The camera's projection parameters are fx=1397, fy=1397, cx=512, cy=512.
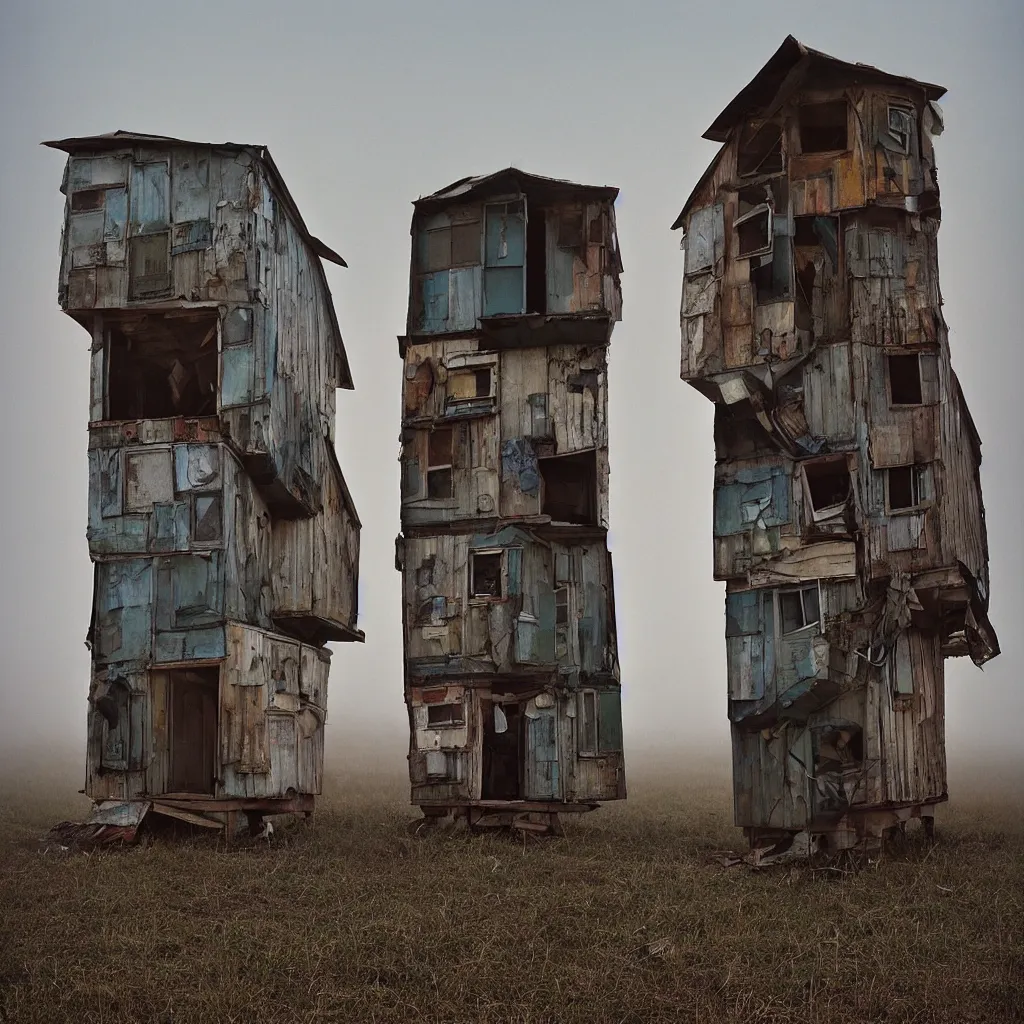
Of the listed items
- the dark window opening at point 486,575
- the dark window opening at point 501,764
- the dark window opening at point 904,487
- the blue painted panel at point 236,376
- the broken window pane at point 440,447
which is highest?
the blue painted panel at point 236,376

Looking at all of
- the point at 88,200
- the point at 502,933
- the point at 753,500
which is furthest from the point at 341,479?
the point at 502,933

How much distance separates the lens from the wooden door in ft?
101

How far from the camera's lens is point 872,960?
1833 centimetres

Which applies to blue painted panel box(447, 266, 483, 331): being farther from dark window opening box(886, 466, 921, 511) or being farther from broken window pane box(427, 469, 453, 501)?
dark window opening box(886, 466, 921, 511)

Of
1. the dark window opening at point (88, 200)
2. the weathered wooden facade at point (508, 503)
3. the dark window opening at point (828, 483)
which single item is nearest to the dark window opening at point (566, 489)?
the weathered wooden facade at point (508, 503)

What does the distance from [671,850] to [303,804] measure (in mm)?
8600

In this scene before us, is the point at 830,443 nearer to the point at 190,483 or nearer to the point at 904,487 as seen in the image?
the point at 904,487

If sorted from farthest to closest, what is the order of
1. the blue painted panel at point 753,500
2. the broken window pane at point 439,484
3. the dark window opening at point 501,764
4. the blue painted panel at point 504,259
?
the dark window opening at point 501,764 < the blue painted panel at point 504,259 < the broken window pane at point 439,484 < the blue painted panel at point 753,500

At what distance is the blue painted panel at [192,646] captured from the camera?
2786 cm

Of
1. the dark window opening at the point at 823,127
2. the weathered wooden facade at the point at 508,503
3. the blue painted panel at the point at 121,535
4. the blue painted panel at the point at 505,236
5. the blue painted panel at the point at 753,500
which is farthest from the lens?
the blue painted panel at the point at 505,236

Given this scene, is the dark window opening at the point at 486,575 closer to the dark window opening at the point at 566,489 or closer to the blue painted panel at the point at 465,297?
the dark window opening at the point at 566,489

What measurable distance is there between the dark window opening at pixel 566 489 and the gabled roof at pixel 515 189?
601 centimetres

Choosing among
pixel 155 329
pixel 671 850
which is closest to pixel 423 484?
pixel 155 329

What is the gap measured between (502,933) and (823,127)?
1742 cm
